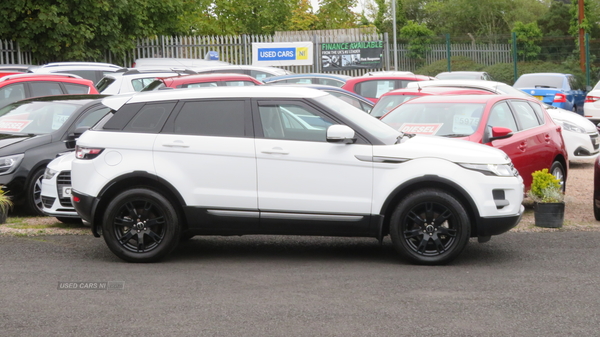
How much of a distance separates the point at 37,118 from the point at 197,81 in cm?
461

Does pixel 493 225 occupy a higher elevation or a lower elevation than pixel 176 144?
lower

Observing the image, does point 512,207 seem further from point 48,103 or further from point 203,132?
point 48,103

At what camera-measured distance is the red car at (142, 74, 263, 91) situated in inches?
596

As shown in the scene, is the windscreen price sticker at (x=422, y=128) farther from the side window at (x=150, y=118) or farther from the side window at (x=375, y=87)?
the side window at (x=375, y=87)

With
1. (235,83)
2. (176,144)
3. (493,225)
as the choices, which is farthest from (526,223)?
(235,83)

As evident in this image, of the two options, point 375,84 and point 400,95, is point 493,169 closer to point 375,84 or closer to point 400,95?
point 400,95

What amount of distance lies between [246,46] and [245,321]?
27003mm

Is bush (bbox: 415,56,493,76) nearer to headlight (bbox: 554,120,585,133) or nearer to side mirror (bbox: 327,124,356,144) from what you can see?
headlight (bbox: 554,120,585,133)

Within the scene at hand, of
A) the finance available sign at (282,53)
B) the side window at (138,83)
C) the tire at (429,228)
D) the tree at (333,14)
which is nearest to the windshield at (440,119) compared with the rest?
the tire at (429,228)

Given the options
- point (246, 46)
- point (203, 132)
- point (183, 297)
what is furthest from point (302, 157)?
point (246, 46)

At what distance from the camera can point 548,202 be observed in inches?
378

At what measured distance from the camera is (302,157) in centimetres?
762

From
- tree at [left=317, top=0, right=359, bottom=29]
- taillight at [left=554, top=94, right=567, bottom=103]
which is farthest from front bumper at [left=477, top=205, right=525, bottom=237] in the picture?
tree at [left=317, top=0, right=359, bottom=29]

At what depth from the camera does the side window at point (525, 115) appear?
10.8m
